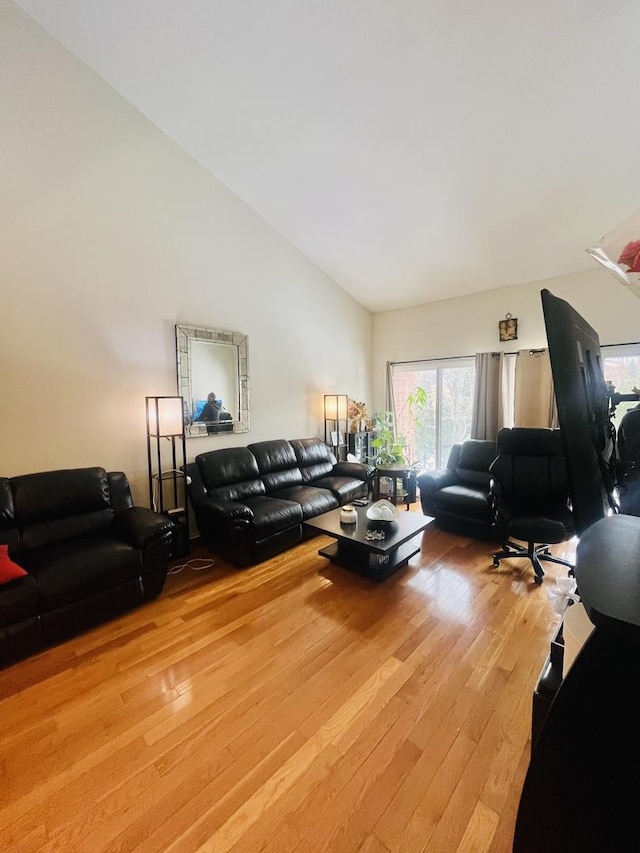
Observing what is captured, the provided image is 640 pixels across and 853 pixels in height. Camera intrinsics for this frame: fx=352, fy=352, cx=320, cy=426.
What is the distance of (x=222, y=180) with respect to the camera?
11.7ft

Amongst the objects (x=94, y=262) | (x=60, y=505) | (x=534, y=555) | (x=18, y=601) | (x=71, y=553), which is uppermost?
(x=94, y=262)

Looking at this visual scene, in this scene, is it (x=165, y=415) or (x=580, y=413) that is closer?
(x=580, y=413)

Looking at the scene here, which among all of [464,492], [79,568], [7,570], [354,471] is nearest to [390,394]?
[354,471]

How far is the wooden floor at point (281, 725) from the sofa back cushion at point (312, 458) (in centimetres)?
185

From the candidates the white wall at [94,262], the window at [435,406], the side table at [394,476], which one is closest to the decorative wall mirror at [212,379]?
the white wall at [94,262]

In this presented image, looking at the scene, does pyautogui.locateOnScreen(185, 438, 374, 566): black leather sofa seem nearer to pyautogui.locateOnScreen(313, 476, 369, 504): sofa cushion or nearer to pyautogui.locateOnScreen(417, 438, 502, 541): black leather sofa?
pyautogui.locateOnScreen(313, 476, 369, 504): sofa cushion

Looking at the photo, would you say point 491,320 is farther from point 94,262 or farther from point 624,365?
point 94,262

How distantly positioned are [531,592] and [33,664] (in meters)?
3.19

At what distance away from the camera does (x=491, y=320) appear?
444 cm

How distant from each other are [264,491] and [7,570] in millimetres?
2112

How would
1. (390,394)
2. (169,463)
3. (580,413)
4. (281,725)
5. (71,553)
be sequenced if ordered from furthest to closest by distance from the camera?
(390,394)
(169,463)
(71,553)
(281,725)
(580,413)

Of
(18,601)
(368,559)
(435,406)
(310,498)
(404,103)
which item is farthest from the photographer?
(435,406)

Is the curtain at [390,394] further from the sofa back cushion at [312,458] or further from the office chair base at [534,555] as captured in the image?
the office chair base at [534,555]

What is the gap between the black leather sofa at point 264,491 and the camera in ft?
9.77
